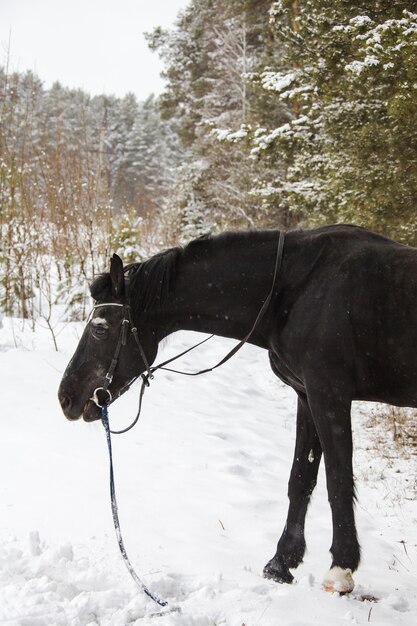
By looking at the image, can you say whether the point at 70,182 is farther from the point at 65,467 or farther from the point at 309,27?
the point at 65,467

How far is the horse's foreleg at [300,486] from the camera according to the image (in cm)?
330

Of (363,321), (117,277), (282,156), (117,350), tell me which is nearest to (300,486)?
(363,321)

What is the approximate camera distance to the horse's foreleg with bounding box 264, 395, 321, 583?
330cm

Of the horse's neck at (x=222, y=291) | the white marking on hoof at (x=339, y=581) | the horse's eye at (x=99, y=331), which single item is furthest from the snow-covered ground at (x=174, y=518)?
the horse's neck at (x=222, y=291)

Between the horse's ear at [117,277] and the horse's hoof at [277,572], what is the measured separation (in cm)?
189

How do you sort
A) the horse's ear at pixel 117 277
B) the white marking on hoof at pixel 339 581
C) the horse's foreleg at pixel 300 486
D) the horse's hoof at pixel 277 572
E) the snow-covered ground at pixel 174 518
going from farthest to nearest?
the horse's foreleg at pixel 300 486 < the horse's hoof at pixel 277 572 < the horse's ear at pixel 117 277 < the white marking on hoof at pixel 339 581 < the snow-covered ground at pixel 174 518

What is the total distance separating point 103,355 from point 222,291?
→ 0.83 m

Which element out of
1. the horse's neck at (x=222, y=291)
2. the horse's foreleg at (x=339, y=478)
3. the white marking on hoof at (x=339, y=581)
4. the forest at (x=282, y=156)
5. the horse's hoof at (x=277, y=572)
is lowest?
the horse's hoof at (x=277, y=572)

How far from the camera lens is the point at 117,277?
3.14 m

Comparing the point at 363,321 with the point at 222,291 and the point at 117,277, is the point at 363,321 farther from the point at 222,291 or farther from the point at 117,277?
the point at 117,277

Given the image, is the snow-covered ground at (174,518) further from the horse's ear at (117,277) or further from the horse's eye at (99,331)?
the horse's ear at (117,277)

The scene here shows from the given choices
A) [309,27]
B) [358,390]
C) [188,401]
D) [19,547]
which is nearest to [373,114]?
[309,27]

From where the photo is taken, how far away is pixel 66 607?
257 centimetres

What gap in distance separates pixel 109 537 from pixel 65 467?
1.31 metres
